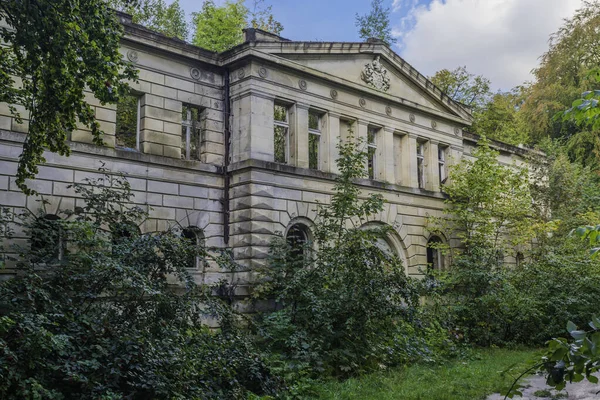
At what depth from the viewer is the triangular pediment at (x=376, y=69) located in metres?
19.6

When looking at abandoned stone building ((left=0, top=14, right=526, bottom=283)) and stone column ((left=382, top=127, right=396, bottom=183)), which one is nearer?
abandoned stone building ((left=0, top=14, right=526, bottom=283))

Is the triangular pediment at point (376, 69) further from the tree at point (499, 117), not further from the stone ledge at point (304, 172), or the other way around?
the tree at point (499, 117)

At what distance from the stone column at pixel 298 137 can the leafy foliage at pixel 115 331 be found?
360 inches

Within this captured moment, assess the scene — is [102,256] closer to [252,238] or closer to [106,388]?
[106,388]

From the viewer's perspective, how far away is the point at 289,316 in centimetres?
1277

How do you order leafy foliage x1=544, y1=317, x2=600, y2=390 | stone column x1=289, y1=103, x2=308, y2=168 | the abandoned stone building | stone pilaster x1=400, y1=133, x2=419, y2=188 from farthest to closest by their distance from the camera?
stone pilaster x1=400, y1=133, x2=419, y2=188 < stone column x1=289, y1=103, x2=308, y2=168 < the abandoned stone building < leafy foliage x1=544, y1=317, x2=600, y2=390

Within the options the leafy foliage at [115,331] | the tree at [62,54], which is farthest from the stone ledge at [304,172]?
the tree at [62,54]

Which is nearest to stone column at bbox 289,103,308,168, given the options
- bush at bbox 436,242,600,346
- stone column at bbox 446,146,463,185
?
bush at bbox 436,242,600,346

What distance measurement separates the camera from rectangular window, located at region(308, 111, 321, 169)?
20.2 m

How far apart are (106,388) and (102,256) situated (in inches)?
89.0

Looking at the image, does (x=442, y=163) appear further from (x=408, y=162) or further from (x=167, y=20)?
(x=167, y=20)

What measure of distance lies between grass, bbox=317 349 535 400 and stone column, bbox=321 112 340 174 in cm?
874

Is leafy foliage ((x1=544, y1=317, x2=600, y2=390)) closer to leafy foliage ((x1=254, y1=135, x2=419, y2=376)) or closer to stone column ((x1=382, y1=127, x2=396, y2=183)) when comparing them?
leafy foliage ((x1=254, y1=135, x2=419, y2=376))

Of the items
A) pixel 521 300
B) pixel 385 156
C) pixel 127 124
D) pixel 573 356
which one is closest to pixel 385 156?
pixel 385 156
